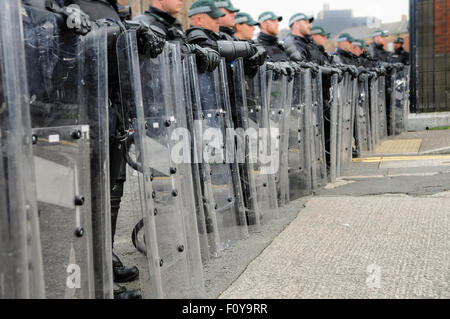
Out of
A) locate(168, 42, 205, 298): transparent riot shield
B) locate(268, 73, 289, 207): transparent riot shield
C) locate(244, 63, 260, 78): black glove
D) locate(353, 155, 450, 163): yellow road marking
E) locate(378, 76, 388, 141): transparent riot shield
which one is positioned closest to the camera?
locate(168, 42, 205, 298): transparent riot shield

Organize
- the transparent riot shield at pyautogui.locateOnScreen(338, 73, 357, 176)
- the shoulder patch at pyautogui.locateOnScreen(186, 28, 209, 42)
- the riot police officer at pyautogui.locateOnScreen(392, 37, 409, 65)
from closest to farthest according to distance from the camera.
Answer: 1. the shoulder patch at pyautogui.locateOnScreen(186, 28, 209, 42)
2. the transparent riot shield at pyautogui.locateOnScreen(338, 73, 357, 176)
3. the riot police officer at pyautogui.locateOnScreen(392, 37, 409, 65)

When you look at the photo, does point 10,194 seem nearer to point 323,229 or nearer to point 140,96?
point 140,96

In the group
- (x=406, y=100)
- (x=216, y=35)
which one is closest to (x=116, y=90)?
(x=216, y=35)

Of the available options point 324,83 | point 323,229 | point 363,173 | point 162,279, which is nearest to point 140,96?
point 162,279

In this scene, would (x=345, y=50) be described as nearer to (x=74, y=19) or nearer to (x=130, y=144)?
(x=130, y=144)

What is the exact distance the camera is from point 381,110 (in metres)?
12.0

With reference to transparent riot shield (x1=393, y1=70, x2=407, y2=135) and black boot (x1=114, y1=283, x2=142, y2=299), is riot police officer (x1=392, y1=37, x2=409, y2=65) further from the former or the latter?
black boot (x1=114, y1=283, x2=142, y2=299)

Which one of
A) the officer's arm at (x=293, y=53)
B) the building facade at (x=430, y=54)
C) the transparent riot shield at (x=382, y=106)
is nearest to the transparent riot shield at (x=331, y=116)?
the officer's arm at (x=293, y=53)

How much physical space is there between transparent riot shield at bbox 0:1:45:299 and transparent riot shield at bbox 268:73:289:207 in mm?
3894

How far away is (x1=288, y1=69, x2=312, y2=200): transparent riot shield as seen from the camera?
261 inches

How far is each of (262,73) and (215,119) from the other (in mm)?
1109

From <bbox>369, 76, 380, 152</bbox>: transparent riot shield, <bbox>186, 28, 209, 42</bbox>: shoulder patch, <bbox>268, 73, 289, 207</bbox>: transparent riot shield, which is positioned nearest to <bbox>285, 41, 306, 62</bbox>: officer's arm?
<bbox>268, 73, 289, 207</bbox>: transparent riot shield

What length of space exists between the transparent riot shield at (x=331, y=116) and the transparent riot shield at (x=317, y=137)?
30 cm

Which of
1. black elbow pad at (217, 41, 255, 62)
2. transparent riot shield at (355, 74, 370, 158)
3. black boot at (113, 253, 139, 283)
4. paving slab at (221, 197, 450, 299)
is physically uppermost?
black elbow pad at (217, 41, 255, 62)
